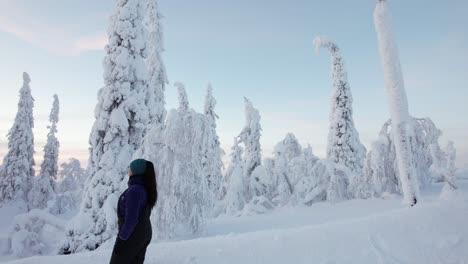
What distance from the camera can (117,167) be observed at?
49.9 feet

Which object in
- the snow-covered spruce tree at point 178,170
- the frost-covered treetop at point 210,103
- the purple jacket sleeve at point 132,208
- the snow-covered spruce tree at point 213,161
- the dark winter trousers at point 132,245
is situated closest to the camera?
the purple jacket sleeve at point 132,208

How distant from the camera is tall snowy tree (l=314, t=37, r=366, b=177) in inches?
964

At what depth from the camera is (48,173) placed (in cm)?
4059

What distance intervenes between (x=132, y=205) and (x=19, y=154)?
128 ft

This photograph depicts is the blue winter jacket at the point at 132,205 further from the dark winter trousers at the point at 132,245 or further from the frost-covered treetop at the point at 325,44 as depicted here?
the frost-covered treetop at the point at 325,44

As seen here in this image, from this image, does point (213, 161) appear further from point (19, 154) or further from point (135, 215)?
point (135, 215)

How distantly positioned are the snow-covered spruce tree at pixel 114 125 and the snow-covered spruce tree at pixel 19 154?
2621 cm

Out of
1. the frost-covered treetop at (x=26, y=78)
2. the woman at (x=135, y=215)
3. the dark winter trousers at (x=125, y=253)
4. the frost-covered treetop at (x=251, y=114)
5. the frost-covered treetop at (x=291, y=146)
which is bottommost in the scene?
the dark winter trousers at (x=125, y=253)

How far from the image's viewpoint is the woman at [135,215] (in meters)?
4.45

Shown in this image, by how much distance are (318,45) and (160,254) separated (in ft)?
63.4

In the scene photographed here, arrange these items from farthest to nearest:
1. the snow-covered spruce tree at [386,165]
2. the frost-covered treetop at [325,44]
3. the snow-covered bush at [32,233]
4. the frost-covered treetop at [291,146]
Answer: the frost-covered treetop at [291,146] < the frost-covered treetop at [325,44] < the snow-covered spruce tree at [386,165] < the snow-covered bush at [32,233]

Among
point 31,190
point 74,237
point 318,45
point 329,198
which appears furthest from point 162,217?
point 31,190

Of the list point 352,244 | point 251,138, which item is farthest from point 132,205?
point 251,138

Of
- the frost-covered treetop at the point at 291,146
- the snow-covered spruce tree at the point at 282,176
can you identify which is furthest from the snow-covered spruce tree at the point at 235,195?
the frost-covered treetop at the point at 291,146
